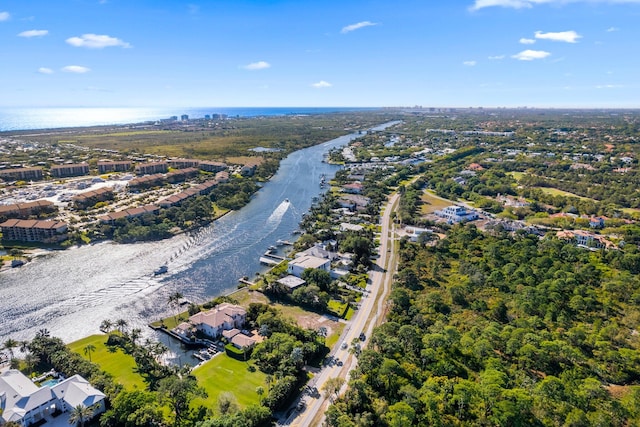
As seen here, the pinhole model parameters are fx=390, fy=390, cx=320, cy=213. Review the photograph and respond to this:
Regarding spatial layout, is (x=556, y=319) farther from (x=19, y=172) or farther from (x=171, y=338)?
(x=19, y=172)

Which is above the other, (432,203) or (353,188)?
(353,188)

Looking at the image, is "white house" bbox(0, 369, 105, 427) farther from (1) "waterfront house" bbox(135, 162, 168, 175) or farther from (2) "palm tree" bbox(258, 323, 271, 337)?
(1) "waterfront house" bbox(135, 162, 168, 175)

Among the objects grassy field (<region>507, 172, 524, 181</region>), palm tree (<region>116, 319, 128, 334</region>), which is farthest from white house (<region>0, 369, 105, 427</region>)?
grassy field (<region>507, 172, 524, 181</region>)

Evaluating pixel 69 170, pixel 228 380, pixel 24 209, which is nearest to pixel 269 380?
pixel 228 380

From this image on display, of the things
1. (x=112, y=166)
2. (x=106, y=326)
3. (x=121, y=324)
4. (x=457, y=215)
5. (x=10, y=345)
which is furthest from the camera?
(x=112, y=166)

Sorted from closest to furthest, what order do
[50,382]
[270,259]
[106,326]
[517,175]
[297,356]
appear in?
[50,382] → [297,356] → [106,326] → [270,259] → [517,175]

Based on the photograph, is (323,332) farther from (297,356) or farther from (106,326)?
(106,326)
